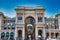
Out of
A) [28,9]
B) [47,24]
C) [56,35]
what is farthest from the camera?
[47,24]

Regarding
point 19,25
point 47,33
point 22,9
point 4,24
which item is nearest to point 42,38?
point 47,33

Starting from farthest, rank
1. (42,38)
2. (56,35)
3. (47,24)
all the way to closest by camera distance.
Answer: (47,24), (56,35), (42,38)

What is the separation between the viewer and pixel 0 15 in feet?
102

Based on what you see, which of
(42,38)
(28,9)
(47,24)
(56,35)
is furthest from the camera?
(47,24)

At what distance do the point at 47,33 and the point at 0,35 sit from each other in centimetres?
915

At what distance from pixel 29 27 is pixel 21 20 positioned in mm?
3918

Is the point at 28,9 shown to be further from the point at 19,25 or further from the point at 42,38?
the point at 42,38

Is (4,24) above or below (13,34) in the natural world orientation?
above

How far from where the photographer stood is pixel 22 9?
27.9m

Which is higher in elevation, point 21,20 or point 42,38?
point 21,20

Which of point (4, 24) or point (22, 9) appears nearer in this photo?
point (22, 9)

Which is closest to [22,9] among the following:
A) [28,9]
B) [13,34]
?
[28,9]

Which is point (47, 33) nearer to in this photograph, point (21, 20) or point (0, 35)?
point (21, 20)

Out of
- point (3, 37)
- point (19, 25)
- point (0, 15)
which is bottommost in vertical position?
point (3, 37)
